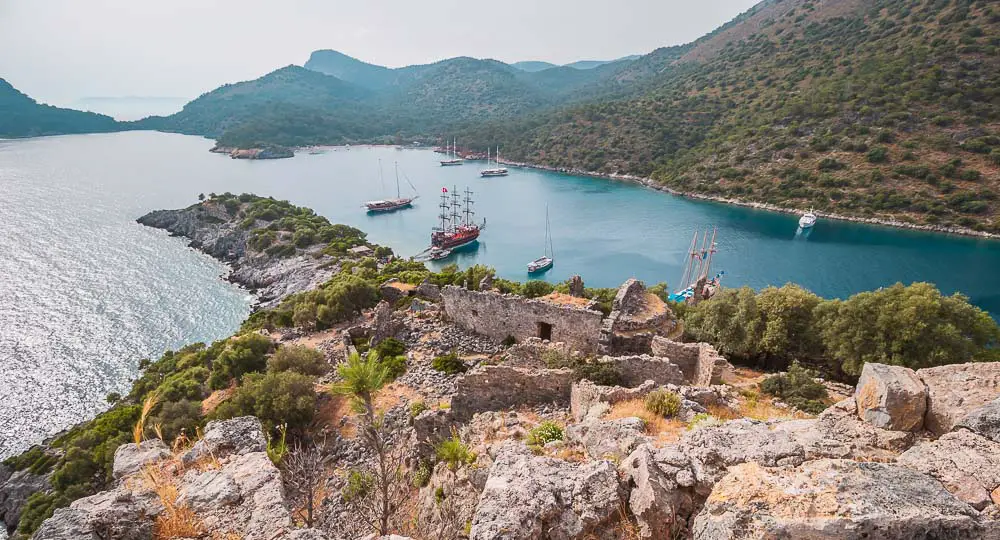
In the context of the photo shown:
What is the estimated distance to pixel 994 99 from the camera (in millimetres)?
72125

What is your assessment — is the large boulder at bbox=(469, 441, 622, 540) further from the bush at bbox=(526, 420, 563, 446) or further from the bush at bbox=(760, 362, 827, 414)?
the bush at bbox=(760, 362, 827, 414)

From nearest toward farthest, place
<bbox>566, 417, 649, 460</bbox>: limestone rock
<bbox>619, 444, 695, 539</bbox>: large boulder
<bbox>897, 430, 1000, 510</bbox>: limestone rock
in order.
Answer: <bbox>897, 430, 1000, 510</bbox>: limestone rock, <bbox>619, 444, 695, 539</bbox>: large boulder, <bbox>566, 417, 649, 460</bbox>: limestone rock

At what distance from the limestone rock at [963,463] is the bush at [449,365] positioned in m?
14.7

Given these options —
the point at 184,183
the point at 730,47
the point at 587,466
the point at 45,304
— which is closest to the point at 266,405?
the point at 587,466

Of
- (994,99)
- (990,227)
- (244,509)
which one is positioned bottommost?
(990,227)

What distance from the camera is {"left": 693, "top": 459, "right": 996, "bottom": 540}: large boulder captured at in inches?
152

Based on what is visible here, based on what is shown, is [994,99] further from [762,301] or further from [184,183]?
[184,183]

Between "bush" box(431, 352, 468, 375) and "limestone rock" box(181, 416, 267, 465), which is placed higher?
"limestone rock" box(181, 416, 267, 465)

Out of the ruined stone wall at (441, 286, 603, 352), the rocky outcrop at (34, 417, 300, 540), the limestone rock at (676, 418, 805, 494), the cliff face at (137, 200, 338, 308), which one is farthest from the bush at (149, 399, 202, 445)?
the cliff face at (137, 200, 338, 308)

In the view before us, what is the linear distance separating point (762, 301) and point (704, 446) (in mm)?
17091

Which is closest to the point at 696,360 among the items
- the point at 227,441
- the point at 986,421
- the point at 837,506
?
the point at 986,421

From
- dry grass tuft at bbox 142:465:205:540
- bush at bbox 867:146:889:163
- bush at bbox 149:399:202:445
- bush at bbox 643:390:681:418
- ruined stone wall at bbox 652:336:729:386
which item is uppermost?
bush at bbox 867:146:889:163

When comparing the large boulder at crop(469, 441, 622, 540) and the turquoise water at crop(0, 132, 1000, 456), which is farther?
the turquoise water at crop(0, 132, 1000, 456)

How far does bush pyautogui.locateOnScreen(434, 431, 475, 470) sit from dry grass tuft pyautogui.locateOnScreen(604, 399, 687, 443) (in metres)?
3.06
